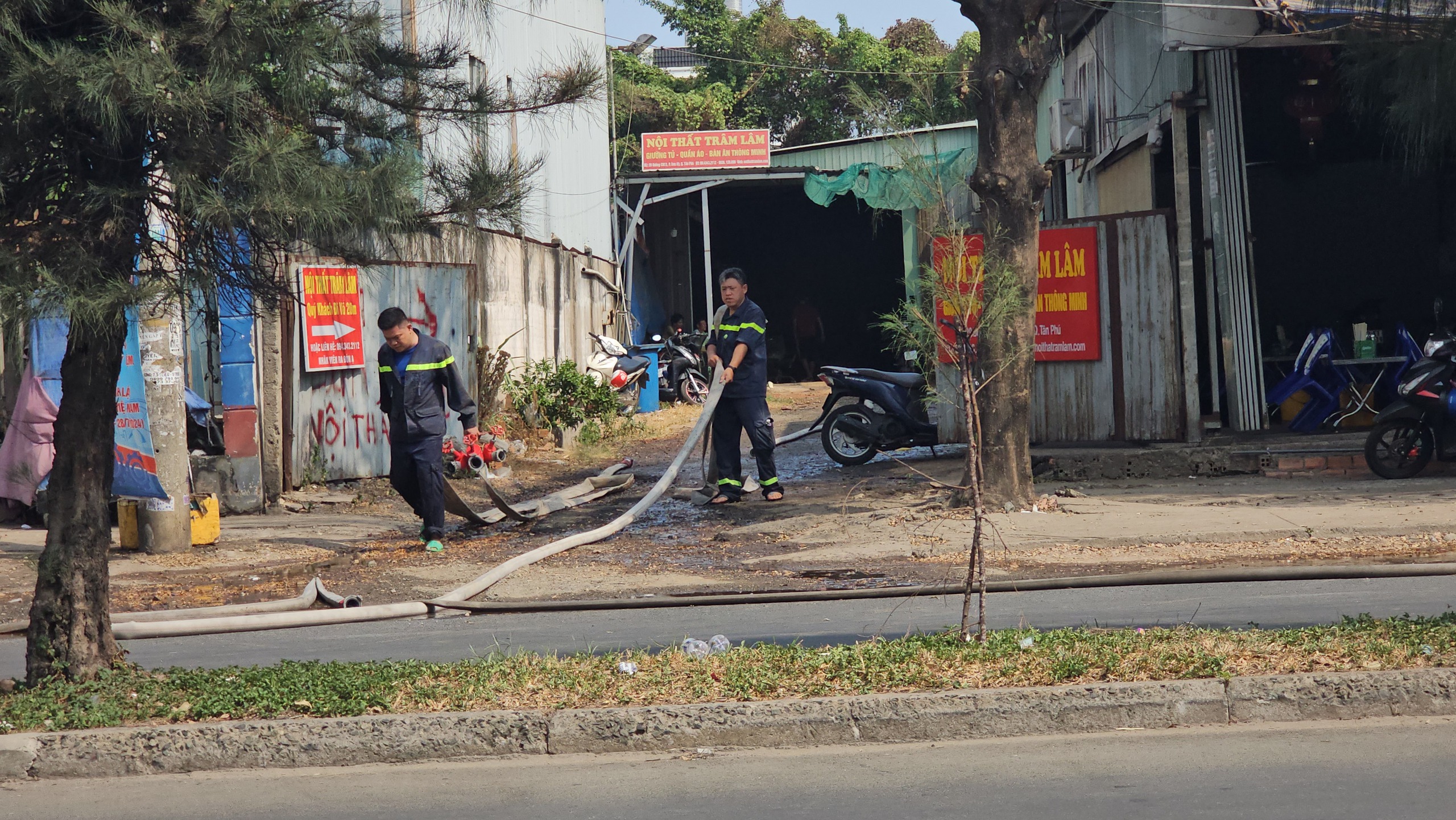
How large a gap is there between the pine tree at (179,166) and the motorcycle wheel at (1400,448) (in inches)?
318

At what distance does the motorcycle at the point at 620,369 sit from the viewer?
1875 centimetres

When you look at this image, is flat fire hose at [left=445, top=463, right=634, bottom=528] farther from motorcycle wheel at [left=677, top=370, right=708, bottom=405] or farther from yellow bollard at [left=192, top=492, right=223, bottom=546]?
motorcycle wheel at [left=677, top=370, right=708, bottom=405]

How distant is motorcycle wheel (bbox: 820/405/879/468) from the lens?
13.0 meters

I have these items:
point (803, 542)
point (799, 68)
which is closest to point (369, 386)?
point (803, 542)

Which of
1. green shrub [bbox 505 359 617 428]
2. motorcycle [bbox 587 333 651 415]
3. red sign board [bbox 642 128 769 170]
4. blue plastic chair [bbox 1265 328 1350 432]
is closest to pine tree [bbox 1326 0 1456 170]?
blue plastic chair [bbox 1265 328 1350 432]

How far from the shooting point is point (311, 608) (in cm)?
723

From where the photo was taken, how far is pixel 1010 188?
973cm

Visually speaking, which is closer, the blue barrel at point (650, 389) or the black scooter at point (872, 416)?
the black scooter at point (872, 416)

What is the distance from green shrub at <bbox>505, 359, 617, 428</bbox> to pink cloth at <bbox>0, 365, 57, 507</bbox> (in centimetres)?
630

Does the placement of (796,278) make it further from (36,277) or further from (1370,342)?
(36,277)

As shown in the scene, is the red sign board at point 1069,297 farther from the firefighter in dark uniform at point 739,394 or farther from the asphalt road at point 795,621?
the asphalt road at point 795,621

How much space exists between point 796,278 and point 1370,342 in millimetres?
19482

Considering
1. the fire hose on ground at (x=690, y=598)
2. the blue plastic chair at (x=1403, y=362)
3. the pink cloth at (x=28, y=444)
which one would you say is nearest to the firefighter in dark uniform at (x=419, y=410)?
the fire hose on ground at (x=690, y=598)

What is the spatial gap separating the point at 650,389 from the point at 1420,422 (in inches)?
499
